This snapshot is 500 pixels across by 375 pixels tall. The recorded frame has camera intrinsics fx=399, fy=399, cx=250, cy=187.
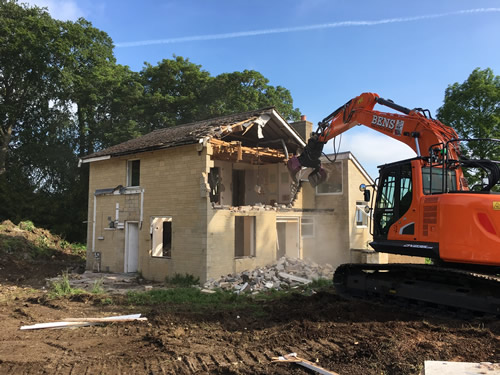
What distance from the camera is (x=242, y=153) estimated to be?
647 inches

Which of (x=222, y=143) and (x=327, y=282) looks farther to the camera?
(x=222, y=143)

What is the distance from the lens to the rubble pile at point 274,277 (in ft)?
41.9

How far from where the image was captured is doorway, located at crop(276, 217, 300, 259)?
1759cm

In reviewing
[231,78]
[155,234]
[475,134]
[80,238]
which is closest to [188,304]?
[155,234]

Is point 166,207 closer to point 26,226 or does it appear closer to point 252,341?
point 252,341

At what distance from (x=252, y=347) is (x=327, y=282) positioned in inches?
286

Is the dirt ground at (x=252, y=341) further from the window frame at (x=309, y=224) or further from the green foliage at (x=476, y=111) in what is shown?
the green foliage at (x=476, y=111)

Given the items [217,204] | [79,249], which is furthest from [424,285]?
[79,249]

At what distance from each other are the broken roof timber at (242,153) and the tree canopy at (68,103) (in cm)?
1368

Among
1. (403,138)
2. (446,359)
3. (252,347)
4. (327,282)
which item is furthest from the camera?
(327,282)

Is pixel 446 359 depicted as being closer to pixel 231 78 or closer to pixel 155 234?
pixel 155 234

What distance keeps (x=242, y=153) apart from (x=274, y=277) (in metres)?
5.38

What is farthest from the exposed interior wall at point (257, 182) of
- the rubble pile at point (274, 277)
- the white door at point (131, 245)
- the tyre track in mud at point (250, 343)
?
the tyre track in mud at point (250, 343)

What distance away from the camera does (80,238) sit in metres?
27.5
